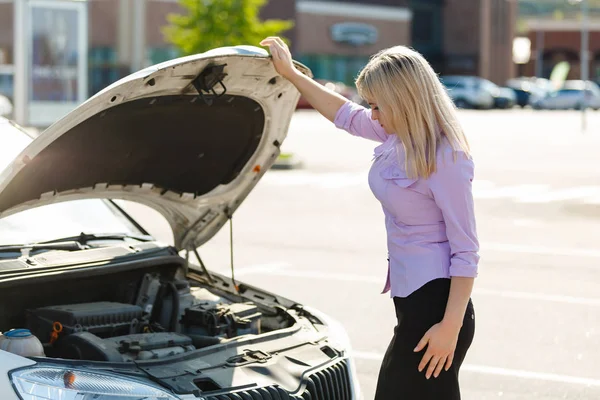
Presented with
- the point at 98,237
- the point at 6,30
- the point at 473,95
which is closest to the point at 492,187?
the point at 98,237

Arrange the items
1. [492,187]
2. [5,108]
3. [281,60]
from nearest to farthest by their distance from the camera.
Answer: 1. [281,60]
2. [492,187]
3. [5,108]

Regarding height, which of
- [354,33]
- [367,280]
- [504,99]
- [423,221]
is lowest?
[504,99]

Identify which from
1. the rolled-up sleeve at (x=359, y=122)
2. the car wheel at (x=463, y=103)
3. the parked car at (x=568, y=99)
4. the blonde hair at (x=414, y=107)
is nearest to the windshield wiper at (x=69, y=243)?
the rolled-up sleeve at (x=359, y=122)

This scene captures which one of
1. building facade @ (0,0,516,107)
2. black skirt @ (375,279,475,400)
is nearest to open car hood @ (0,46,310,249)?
black skirt @ (375,279,475,400)

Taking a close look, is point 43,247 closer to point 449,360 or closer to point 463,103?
point 449,360

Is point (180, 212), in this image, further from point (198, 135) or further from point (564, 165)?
point (564, 165)

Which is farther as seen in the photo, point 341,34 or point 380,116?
point 341,34

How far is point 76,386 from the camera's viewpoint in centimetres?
351

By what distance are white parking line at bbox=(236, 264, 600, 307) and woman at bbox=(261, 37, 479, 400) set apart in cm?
553

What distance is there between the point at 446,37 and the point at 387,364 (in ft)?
248

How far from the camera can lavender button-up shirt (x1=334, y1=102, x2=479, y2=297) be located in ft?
11.5

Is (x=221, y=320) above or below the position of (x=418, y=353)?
below

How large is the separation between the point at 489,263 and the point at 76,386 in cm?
770

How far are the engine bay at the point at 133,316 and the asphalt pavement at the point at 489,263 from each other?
1.58 meters
